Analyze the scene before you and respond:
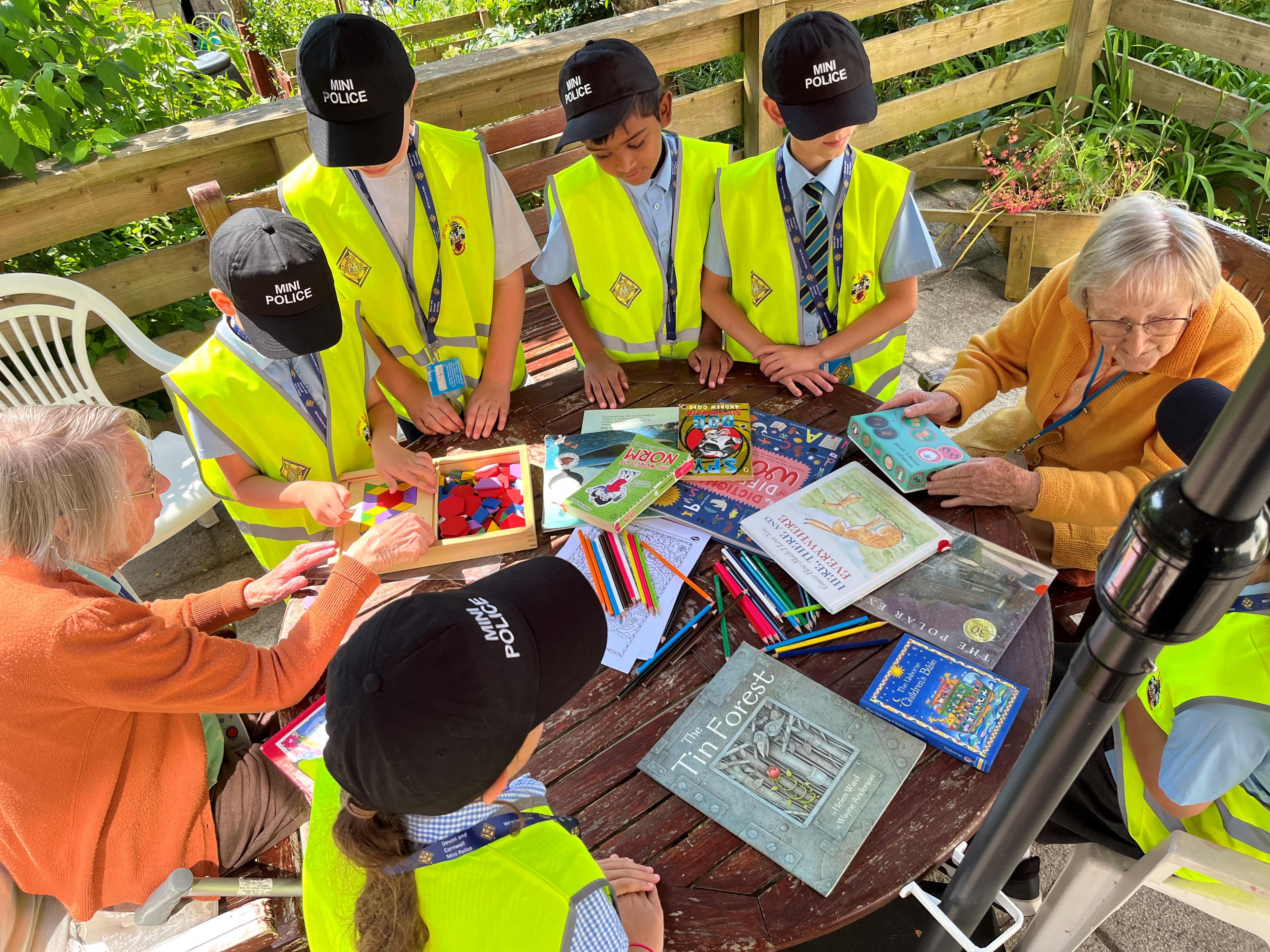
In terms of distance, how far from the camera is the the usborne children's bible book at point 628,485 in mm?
2041

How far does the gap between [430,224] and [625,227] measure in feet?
2.23

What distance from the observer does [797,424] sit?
2363 millimetres

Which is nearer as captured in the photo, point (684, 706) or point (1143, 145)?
point (684, 706)

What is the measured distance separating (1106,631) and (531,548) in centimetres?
152

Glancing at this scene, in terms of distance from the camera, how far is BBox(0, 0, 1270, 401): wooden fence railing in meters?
3.21

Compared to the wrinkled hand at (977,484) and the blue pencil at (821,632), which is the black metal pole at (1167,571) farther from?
the wrinkled hand at (977,484)

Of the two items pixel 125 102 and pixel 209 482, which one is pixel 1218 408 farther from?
pixel 125 102

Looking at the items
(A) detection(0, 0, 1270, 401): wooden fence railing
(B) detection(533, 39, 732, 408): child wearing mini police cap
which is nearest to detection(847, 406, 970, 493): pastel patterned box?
(B) detection(533, 39, 732, 408): child wearing mini police cap

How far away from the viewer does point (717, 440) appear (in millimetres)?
2250

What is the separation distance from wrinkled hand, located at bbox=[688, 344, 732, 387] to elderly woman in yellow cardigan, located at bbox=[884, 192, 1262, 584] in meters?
0.54

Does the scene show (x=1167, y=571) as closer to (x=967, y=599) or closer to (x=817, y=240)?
(x=967, y=599)

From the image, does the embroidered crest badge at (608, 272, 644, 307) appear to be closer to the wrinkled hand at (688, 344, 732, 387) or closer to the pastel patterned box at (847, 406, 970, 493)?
the wrinkled hand at (688, 344, 732, 387)

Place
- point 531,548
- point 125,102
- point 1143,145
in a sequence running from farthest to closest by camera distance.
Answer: point 1143,145
point 125,102
point 531,548

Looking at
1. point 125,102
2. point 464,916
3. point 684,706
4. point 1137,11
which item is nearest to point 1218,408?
point 684,706
